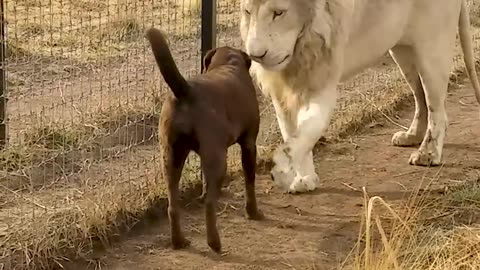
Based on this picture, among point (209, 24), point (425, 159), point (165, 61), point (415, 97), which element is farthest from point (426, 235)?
point (415, 97)

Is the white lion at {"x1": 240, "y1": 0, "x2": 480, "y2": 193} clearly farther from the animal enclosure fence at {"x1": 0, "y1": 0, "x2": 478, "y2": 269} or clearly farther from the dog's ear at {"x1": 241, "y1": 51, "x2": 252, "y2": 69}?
the animal enclosure fence at {"x1": 0, "y1": 0, "x2": 478, "y2": 269}

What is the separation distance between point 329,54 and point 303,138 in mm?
506

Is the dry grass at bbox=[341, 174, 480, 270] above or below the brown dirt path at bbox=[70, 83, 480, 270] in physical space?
above

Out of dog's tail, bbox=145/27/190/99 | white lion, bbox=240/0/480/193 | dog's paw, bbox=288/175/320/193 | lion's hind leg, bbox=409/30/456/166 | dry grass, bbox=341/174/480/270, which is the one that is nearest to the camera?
dry grass, bbox=341/174/480/270

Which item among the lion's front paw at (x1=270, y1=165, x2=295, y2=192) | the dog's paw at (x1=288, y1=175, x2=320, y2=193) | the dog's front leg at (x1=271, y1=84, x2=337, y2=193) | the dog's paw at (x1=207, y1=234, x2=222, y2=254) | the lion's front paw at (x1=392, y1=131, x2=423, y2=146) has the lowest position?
the lion's front paw at (x1=392, y1=131, x2=423, y2=146)

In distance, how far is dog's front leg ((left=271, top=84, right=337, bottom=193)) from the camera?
4.75m

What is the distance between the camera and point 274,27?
485cm

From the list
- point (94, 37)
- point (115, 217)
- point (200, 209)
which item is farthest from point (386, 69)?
point (115, 217)

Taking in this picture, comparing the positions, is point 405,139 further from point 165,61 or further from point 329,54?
point 165,61

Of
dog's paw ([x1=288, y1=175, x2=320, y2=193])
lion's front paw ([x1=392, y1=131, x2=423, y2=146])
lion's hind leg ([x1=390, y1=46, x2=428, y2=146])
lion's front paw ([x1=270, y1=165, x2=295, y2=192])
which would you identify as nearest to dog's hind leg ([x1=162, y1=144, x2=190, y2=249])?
lion's front paw ([x1=270, y1=165, x2=295, y2=192])

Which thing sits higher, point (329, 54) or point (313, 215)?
point (329, 54)

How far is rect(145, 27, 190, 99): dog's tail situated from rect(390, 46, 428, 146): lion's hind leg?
2252 mm

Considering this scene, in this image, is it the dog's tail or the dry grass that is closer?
the dry grass

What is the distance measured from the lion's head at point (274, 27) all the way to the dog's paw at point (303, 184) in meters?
0.74
